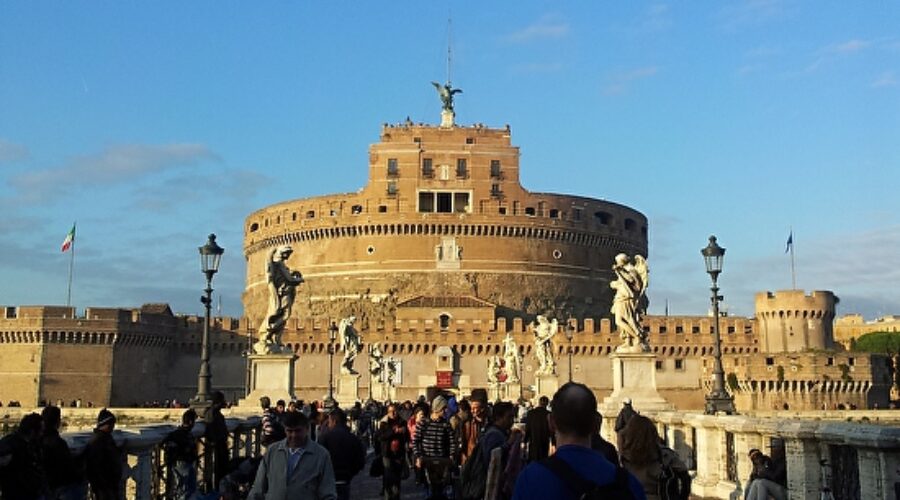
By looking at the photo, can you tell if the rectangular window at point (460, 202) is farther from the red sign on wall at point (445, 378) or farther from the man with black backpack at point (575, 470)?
the man with black backpack at point (575, 470)

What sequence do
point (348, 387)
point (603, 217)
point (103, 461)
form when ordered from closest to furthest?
point (103, 461)
point (348, 387)
point (603, 217)

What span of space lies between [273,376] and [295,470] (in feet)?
32.9

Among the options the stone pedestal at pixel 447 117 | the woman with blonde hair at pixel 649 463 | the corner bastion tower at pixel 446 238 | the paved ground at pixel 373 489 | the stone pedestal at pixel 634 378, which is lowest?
the paved ground at pixel 373 489

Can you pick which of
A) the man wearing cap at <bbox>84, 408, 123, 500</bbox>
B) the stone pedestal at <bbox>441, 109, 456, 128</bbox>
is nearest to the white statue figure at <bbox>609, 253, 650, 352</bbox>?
the man wearing cap at <bbox>84, 408, 123, 500</bbox>

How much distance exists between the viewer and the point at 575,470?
3277 mm

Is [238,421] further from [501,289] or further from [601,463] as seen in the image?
[501,289]

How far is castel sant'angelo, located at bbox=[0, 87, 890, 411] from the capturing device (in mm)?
57094

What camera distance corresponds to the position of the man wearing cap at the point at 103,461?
6461mm

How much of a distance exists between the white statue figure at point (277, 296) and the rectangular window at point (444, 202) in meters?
55.2

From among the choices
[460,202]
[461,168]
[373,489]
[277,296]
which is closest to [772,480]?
[373,489]

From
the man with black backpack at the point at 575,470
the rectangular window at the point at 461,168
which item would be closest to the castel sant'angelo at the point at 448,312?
the rectangular window at the point at 461,168

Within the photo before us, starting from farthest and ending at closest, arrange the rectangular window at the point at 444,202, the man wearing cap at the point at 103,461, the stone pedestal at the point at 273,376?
1. the rectangular window at the point at 444,202
2. the stone pedestal at the point at 273,376
3. the man wearing cap at the point at 103,461

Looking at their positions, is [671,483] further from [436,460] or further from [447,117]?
[447,117]

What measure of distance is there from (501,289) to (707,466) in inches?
2267
